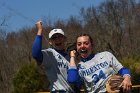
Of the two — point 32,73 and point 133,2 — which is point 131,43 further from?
point 32,73

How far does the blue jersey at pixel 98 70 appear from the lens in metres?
4.33

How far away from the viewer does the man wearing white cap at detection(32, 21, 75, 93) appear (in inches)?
184

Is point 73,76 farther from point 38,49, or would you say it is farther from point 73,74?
point 38,49

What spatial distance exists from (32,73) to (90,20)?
41.1 feet

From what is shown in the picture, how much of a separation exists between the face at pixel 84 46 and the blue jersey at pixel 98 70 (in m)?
0.06

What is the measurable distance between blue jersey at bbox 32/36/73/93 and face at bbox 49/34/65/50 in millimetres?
62

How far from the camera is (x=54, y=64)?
15.5ft

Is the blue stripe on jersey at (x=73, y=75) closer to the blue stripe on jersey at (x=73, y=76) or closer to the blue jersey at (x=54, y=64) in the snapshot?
the blue stripe on jersey at (x=73, y=76)

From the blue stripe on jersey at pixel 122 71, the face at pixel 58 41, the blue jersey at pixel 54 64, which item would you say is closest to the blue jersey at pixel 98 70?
the blue stripe on jersey at pixel 122 71

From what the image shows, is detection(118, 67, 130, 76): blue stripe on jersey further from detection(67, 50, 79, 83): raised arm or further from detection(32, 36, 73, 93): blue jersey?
detection(32, 36, 73, 93): blue jersey

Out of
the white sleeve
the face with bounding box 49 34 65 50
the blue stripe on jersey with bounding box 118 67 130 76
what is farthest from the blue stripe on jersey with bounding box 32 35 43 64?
the blue stripe on jersey with bounding box 118 67 130 76

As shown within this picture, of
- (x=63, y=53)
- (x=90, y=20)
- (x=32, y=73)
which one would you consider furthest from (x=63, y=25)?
(x=63, y=53)

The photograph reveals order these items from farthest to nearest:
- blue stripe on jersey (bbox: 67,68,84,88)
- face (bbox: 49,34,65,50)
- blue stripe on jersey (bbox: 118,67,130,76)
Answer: face (bbox: 49,34,65,50) → blue stripe on jersey (bbox: 67,68,84,88) → blue stripe on jersey (bbox: 118,67,130,76)

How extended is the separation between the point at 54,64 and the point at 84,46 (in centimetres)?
44
